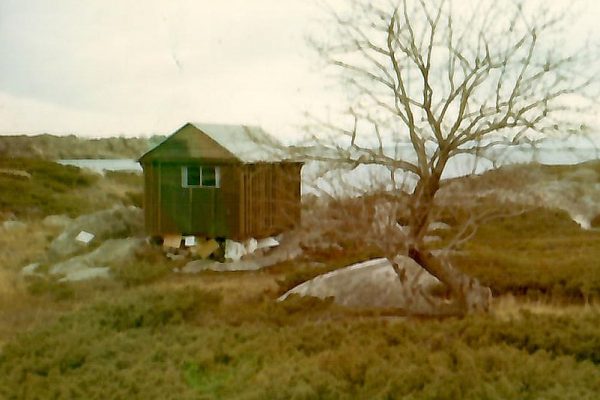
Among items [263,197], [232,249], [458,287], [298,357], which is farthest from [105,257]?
[298,357]

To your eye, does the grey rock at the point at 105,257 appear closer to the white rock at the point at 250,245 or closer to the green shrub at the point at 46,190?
the white rock at the point at 250,245

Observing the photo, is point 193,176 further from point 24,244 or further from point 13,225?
point 13,225

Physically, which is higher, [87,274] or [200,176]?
[200,176]

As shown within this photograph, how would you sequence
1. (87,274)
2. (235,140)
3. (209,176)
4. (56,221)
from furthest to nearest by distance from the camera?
(56,221), (209,176), (235,140), (87,274)

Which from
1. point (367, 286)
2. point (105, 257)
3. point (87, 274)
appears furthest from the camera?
point (105, 257)

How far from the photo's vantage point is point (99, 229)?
1950 cm

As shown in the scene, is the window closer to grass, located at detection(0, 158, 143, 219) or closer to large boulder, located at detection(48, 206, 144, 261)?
large boulder, located at detection(48, 206, 144, 261)

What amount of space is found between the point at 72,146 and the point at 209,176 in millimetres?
3489

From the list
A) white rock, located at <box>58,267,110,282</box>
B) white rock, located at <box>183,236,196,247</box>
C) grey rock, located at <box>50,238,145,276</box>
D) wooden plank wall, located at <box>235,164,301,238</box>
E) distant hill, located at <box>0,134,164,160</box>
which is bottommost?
white rock, located at <box>58,267,110,282</box>

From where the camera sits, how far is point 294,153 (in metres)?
9.74

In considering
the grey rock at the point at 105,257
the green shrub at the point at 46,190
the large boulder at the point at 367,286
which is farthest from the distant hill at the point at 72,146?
the large boulder at the point at 367,286

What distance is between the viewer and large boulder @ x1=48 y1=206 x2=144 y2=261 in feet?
62.0

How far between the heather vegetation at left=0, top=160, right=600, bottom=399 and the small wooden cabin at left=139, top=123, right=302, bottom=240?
3763mm

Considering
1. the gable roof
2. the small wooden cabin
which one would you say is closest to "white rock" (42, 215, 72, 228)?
the small wooden cabin
